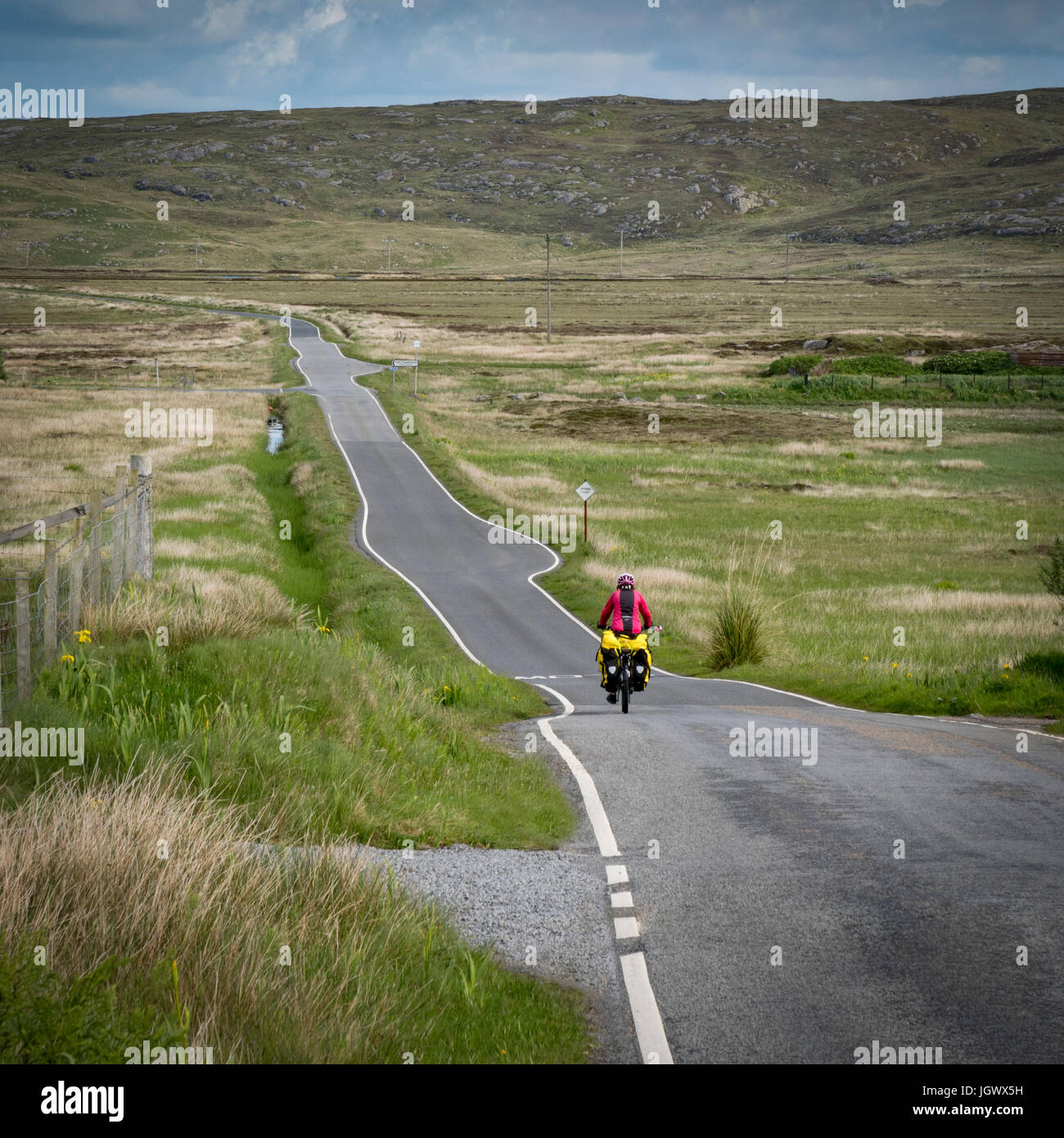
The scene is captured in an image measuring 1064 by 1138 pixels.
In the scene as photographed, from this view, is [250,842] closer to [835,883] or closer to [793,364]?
[835,883]

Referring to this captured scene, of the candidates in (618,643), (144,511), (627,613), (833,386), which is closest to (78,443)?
(144,511)

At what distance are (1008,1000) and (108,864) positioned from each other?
4.93 metres

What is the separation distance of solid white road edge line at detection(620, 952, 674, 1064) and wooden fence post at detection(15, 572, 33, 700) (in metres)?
6.44

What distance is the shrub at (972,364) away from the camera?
287 ft

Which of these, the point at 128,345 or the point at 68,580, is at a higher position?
the point at 128,345

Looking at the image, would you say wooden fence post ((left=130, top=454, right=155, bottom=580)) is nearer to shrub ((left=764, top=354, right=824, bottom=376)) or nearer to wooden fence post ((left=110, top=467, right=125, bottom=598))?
wooden fence post ((left=110, top=467, right=125, bottom=598))

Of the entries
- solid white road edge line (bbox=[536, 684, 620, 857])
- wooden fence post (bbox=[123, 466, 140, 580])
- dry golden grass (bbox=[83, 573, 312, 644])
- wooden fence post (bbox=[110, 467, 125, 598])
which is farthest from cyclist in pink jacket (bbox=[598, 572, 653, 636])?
wooden fence post (bbox=[123, 466, 140, 580])

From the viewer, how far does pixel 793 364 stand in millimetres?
88625

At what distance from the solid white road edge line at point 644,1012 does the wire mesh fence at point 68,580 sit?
5595 mm

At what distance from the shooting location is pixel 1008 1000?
6.03m

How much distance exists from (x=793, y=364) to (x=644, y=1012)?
87.1 metres

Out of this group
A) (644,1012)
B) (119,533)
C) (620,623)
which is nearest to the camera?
(644,1012)
